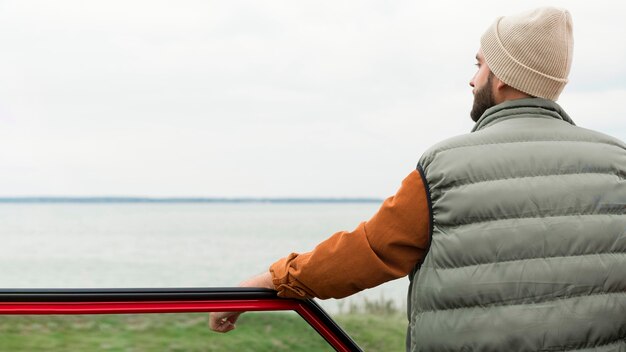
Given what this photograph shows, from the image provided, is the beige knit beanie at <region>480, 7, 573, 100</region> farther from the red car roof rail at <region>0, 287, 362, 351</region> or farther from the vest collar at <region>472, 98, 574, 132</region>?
the red car roof rail at <region>0, 287, 362, 351</region>

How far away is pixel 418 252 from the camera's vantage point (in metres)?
1.67

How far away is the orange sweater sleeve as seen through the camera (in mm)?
1620

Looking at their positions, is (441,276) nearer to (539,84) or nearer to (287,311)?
(287,311)

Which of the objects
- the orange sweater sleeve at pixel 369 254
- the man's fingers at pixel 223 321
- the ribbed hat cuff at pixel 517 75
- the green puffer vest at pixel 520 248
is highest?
the ribbed hat cuff at pixel 517 75

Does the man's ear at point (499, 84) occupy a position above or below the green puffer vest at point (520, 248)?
above

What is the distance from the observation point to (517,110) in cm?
175

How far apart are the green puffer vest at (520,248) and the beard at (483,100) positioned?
183 millimetres

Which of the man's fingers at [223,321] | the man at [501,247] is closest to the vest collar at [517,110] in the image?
the man at [501,247]

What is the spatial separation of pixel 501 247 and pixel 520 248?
0.14ft

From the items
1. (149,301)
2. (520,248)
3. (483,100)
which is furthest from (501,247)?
(149,301)

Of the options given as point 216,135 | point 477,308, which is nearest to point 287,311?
point 477,308

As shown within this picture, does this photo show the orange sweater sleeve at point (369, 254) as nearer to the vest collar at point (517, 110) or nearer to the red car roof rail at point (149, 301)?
the red car roof rail at point (149, 301)

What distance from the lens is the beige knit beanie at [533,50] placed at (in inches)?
69.6

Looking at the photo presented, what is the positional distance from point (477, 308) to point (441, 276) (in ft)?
0.33
